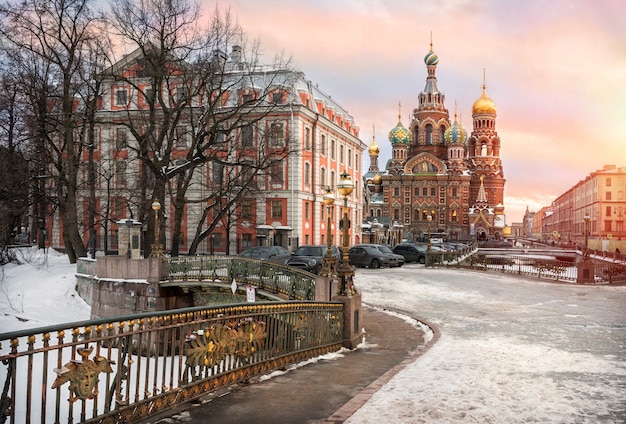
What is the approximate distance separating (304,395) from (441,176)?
10263 cm

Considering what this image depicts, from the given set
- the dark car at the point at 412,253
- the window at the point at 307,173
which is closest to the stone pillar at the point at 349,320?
the dark car at the point at 412,253

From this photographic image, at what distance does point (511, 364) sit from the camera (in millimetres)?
10242

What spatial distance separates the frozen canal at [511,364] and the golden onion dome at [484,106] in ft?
317

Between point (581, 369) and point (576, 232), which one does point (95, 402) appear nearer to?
point (581, 369)

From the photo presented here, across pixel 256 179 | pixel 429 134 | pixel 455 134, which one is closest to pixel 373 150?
pixel 429 134

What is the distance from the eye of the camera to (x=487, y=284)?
88.4ft

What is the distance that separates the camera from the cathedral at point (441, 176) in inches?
4181

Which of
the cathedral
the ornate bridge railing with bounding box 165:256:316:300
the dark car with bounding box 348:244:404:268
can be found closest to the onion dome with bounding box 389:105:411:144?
the cathedral

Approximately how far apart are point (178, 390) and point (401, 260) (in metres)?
29.9

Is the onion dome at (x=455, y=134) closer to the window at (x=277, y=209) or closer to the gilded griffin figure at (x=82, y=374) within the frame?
the window at (x=277, y=209)

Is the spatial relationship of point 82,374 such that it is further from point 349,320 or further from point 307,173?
point 307,173

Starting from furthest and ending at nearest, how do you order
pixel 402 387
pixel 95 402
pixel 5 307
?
Result: pixel 5 307 → pixel 402 387 → pixel 95 402

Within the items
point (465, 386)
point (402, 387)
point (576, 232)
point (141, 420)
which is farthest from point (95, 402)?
point (576, 232)

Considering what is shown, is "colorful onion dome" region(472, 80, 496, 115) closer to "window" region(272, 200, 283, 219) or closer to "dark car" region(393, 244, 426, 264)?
"dark car" region(393, 244, 426, 264)
